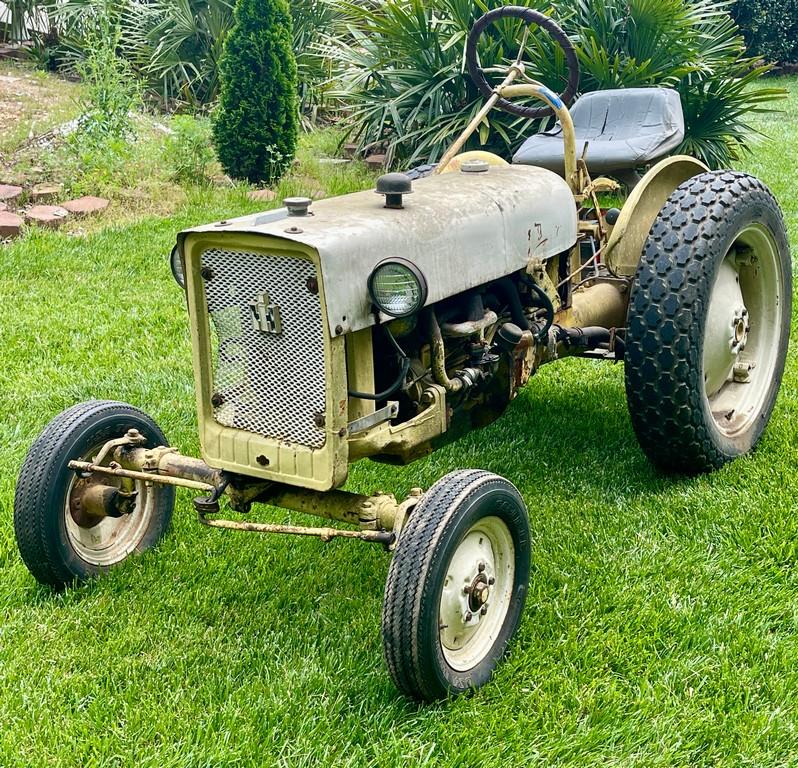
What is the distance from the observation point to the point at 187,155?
8898mm

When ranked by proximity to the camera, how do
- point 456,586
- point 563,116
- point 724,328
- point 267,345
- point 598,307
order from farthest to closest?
point 598,307 < point 724,328 < point 563,116 < point 267,345 < point 456,586

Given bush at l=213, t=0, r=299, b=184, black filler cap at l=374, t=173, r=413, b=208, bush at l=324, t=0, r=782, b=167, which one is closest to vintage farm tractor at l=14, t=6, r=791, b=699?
black filler cap at l=374, t=173, r=413, b=208

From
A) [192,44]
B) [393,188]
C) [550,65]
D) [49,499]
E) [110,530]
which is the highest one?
[192,44]

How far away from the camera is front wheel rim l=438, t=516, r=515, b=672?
2.74 meters

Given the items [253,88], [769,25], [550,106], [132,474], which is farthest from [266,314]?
[769,25]

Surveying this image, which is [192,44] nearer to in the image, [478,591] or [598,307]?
[598,307]

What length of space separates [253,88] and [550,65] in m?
2.58

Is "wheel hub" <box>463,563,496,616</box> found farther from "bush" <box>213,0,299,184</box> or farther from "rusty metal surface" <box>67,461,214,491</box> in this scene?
"bush" <box>213,0,299,184</box>

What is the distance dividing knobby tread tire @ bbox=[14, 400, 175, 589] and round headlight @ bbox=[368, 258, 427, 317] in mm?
1126

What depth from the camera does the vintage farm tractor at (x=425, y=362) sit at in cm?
276

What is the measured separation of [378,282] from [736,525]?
1.69 m

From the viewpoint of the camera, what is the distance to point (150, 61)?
39.0 feet

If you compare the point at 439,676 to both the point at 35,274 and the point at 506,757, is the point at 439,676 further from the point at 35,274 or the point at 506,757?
the point at 35,274

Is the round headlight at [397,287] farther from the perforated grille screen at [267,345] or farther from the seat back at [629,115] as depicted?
the seat back at [629,115]
